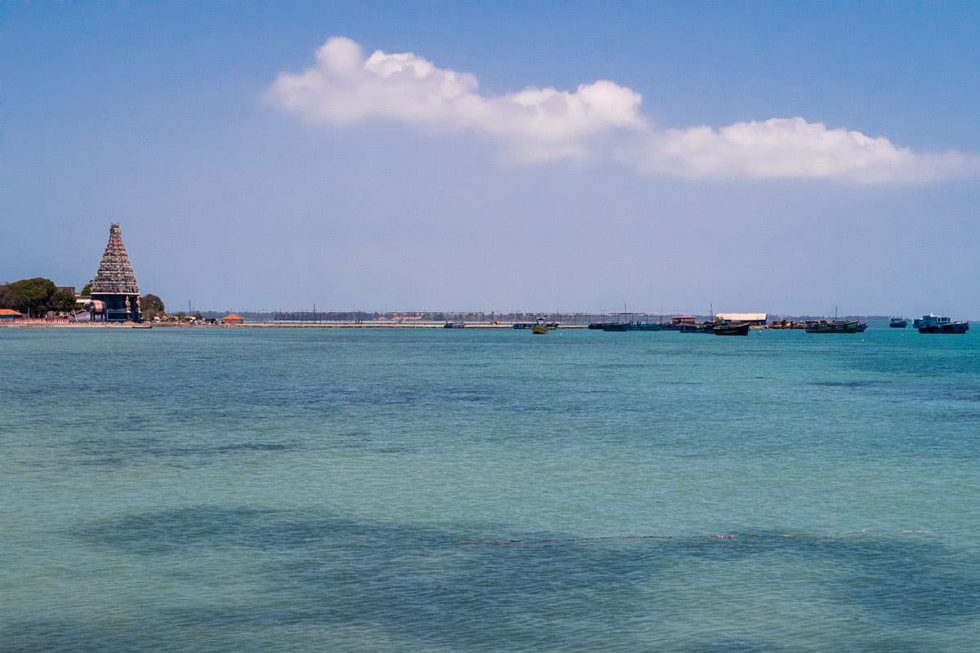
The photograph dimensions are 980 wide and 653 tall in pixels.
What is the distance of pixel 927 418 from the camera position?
4412cm

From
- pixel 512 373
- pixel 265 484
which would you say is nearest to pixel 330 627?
pixel 265 484

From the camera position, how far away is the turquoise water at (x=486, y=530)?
1413 cm

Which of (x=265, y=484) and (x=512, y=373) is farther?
(x=512, y=373)

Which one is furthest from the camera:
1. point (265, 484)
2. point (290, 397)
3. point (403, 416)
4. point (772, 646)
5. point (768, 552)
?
point (290, 397)

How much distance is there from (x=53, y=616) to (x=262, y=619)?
3224 millimetres

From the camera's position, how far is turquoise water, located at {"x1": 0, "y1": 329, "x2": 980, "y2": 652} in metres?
14.1

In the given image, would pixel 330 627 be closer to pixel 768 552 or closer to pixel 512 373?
pixel 768 552

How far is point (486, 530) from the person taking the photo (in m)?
20.1

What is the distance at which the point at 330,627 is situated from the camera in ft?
45.6

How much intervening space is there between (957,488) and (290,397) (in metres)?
36.4

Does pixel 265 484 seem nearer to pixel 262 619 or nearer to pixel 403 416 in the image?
pixel 262 619

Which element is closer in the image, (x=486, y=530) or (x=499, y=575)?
(x=499, y=575)

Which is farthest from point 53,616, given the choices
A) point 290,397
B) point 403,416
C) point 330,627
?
point 290,397

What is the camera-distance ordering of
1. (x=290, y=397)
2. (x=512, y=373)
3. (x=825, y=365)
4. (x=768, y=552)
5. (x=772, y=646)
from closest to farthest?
(x=772, y=646) → (x=768, y=552) → (x=290, y=397) → (x=512, y=373) → (x=825, y=365)
